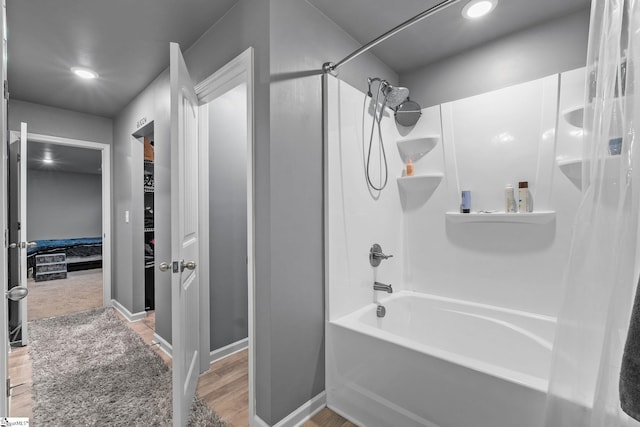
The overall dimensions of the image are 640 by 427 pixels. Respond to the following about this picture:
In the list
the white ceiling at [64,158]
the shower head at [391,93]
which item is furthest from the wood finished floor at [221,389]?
the white ceiling at [64,158]

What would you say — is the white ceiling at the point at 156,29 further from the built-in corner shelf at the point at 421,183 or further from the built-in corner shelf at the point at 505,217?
the built-in corner shelf at the point at 505,217

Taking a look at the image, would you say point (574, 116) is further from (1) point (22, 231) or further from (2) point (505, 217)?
(1) point (22, 231)

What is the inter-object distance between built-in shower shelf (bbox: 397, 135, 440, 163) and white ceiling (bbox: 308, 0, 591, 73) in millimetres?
679

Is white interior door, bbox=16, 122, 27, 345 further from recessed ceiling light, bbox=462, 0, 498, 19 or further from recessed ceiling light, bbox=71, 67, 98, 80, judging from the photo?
recessed ceiling light, bbox=462, 0, 498, 19

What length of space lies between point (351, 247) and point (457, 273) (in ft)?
3.03

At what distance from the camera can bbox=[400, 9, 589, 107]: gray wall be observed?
1.82 m

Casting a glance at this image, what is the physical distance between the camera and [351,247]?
6.62ft

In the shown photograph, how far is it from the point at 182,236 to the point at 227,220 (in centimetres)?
90

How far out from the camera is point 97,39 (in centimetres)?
214

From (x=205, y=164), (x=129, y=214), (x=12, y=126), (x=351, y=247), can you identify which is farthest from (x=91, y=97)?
(x=351, y=247)

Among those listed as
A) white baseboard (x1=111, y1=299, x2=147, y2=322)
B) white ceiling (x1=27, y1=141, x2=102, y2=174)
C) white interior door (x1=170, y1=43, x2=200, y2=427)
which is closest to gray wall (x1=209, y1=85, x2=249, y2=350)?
white interior door (x1=170, y1=43, x2=200, y2=427)

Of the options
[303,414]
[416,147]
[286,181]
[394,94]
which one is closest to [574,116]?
[416,147]

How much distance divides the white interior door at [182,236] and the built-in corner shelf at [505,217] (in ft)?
6.21

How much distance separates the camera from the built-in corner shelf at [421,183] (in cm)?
233
